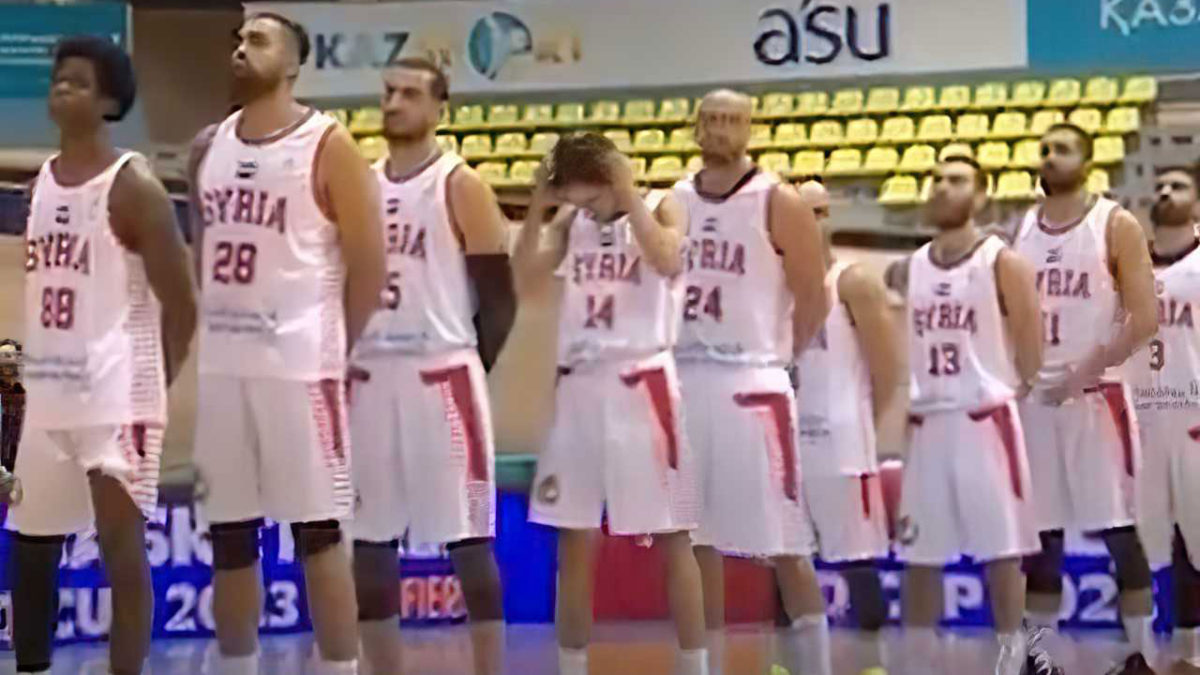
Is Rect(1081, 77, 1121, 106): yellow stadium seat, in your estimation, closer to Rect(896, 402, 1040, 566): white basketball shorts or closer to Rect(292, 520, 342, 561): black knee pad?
Rect(896, 402, 1040, 566): white basketball shorts

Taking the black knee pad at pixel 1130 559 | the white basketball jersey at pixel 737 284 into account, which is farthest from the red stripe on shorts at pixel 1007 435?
the white basketball jersey at pixel 737 284

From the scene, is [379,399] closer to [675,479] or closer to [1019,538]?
[675,479]

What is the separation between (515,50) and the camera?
21.2ft

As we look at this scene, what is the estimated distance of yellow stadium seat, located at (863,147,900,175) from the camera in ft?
22.6

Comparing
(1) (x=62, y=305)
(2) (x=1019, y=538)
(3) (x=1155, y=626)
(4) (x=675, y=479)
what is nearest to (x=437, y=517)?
(4) (x=675, y=479)

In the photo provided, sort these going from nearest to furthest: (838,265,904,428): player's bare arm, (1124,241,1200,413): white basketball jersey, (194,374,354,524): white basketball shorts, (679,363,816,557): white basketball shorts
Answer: (194,374,354,524): white basketball shorts → (679,363,816,557): white basketball shorts → (1124,241,1200,413): white basketball jersey → (838,265,904,428): player's bare arm

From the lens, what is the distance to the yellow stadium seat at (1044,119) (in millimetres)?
6754

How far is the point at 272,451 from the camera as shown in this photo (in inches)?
180

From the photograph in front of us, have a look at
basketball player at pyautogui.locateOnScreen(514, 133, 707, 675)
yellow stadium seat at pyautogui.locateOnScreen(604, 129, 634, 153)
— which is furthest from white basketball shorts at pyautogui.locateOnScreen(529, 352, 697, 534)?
yellow stadium seat at pyautogui.locateOnScreen(604, 129, 634, 153)

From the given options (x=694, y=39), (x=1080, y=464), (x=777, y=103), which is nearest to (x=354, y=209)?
(x=694, y=39)

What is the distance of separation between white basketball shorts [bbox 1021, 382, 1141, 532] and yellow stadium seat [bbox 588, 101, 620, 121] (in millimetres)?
2002

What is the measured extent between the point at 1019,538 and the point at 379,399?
2349 millimetres

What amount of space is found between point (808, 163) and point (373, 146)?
1.90m

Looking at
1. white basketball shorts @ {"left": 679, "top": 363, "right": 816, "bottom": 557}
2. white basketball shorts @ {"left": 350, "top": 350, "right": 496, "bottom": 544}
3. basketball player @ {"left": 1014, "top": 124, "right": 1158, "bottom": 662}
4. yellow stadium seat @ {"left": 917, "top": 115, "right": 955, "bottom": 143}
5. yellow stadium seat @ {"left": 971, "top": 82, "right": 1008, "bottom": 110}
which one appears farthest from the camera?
yellow stadium seat @ {"left": 917, "top": 115, "right": 955, "bottom": 143}
